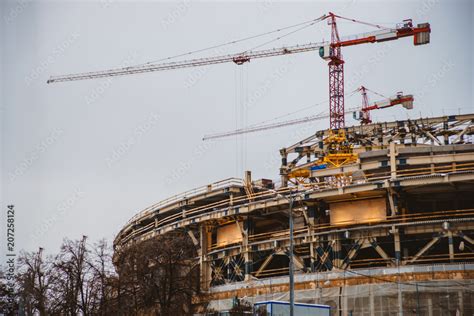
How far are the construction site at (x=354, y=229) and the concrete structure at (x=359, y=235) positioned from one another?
10 cm

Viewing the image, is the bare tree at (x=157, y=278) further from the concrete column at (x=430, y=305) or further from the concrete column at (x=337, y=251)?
the concrete column at (x=430, y=305)

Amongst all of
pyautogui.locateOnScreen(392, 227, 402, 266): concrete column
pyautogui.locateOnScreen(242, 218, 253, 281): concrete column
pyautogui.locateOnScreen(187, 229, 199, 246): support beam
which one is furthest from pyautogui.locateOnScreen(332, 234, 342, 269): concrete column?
pyautogui.locateOnScreen(187, 229, 199, 246): support beam

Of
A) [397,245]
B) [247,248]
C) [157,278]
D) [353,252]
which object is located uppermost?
[247,248]

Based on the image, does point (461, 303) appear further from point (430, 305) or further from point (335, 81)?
point (335, 81)

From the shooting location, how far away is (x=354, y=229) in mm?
63406

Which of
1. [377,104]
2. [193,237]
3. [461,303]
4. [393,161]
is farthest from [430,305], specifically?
[377,104]

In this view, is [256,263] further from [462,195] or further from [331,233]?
[462,195]

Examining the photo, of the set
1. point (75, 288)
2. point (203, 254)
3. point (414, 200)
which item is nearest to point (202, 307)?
point (203, 254)

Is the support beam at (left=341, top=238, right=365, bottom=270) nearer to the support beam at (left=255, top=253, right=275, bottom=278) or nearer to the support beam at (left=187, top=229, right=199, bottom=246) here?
the support beam at (left=255, top=253, right=275, bottom=278)

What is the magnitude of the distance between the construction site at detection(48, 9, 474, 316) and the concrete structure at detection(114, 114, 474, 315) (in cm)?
10

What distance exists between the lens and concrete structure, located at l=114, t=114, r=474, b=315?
59156 mm

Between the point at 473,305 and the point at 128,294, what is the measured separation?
29118 millimetres

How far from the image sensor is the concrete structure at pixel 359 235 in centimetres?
5916

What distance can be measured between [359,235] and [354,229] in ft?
2.57
